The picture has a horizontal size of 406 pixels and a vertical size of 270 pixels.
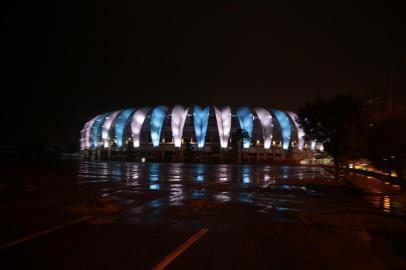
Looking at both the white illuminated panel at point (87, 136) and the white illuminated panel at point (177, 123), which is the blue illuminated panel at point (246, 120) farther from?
the white illuminated panel at point (87, 136)

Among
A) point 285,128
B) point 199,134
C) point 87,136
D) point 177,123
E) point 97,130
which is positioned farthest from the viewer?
point 87,136

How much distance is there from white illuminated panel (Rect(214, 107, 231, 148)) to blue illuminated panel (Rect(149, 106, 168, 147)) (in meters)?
15.8

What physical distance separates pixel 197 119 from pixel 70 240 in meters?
116

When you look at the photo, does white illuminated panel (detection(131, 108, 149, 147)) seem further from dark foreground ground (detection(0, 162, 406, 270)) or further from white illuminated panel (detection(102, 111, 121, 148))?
dark foreground ground (detection(0, 162, 406, 270))

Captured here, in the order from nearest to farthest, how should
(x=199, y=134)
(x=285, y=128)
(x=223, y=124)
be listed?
(x=199, y=134), (x=223, y=124), (x=285, y=128)

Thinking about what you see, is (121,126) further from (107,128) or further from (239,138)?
(239,138)

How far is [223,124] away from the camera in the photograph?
12456 centimetres

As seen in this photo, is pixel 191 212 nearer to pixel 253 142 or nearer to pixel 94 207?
pixel 94 207

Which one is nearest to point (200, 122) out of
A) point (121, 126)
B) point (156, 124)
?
point (156, 124)

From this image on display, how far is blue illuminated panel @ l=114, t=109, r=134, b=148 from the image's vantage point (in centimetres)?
12950

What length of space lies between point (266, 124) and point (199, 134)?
21301 mm

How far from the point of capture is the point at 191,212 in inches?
485

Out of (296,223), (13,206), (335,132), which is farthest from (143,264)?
(335,132)

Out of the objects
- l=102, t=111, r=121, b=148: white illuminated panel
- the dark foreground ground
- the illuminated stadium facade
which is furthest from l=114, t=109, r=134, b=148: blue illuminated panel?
the dark foreground ground
